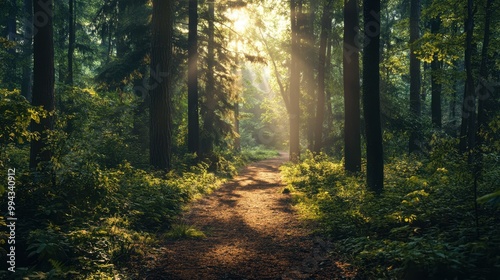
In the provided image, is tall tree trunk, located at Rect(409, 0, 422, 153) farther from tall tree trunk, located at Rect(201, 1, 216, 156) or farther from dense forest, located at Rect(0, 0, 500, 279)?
tall tree trunk, located at Rect(201, 1, 216, 156)

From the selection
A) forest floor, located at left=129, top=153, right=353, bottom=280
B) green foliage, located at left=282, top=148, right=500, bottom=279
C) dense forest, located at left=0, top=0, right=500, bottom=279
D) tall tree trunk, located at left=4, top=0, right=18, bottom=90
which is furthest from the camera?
tall tree trunk, located at left=4, top=0, right=18, bottom=90

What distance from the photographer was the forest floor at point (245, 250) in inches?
219

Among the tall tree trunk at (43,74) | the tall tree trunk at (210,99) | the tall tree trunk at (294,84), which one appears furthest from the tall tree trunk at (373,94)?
the tall tree trunk at (294,84)

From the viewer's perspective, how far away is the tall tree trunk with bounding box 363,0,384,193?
30.6 ft

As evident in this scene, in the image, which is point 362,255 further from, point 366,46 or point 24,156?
point 24,156

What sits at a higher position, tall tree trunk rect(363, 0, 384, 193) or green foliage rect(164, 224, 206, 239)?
tall tree trunk rect(363, 0, 384, 193)

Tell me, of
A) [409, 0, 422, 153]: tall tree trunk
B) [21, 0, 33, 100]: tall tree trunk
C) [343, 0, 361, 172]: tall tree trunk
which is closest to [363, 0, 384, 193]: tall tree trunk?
[343, 0, 361, 172]: tall tree trunk

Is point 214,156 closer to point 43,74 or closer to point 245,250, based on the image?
point 43,74

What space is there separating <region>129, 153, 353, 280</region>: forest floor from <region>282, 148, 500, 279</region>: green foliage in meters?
0.44

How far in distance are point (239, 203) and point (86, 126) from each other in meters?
9.98

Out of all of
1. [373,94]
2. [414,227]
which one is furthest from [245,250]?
[373,94]

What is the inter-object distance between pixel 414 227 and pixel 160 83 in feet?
31.4

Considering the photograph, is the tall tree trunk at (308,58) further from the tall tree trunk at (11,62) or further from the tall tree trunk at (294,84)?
the tall tree trunk at (11,62)

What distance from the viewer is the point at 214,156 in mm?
18672
